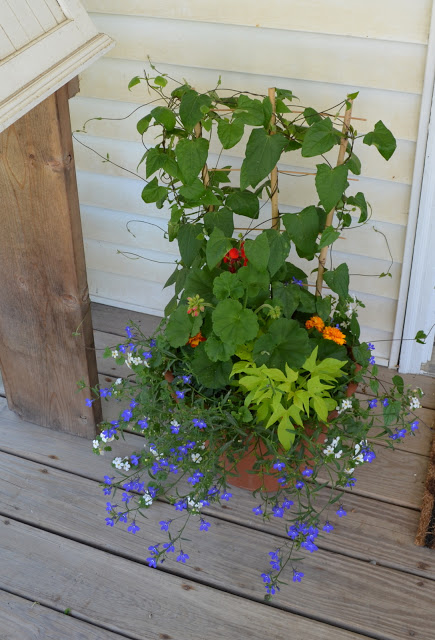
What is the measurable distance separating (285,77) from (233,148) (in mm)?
248

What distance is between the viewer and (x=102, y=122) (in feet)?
6.87

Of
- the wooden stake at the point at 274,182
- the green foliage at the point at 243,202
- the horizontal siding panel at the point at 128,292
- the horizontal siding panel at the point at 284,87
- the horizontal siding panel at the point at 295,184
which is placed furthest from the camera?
the horizontal siding panel at the point at 128,292

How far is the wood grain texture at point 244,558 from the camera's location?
1.53 m

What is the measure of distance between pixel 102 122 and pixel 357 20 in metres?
0.81

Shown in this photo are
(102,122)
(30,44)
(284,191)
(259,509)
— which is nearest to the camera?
(30,44)

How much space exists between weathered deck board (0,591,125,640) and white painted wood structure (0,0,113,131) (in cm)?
103

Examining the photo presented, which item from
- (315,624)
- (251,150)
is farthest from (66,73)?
(315,624)

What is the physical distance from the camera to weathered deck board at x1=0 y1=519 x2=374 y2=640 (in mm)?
1496

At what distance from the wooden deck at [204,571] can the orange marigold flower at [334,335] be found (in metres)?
0.44

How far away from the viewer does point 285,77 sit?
1798mm

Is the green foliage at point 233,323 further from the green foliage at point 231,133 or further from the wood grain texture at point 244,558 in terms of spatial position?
the wood grain texture at point 244,558

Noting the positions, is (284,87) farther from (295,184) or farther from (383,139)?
(383,139)

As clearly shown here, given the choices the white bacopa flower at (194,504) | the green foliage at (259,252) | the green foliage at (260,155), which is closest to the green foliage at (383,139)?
the green foliage at (260,155)

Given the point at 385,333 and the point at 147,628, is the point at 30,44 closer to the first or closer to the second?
the point at 147,628
